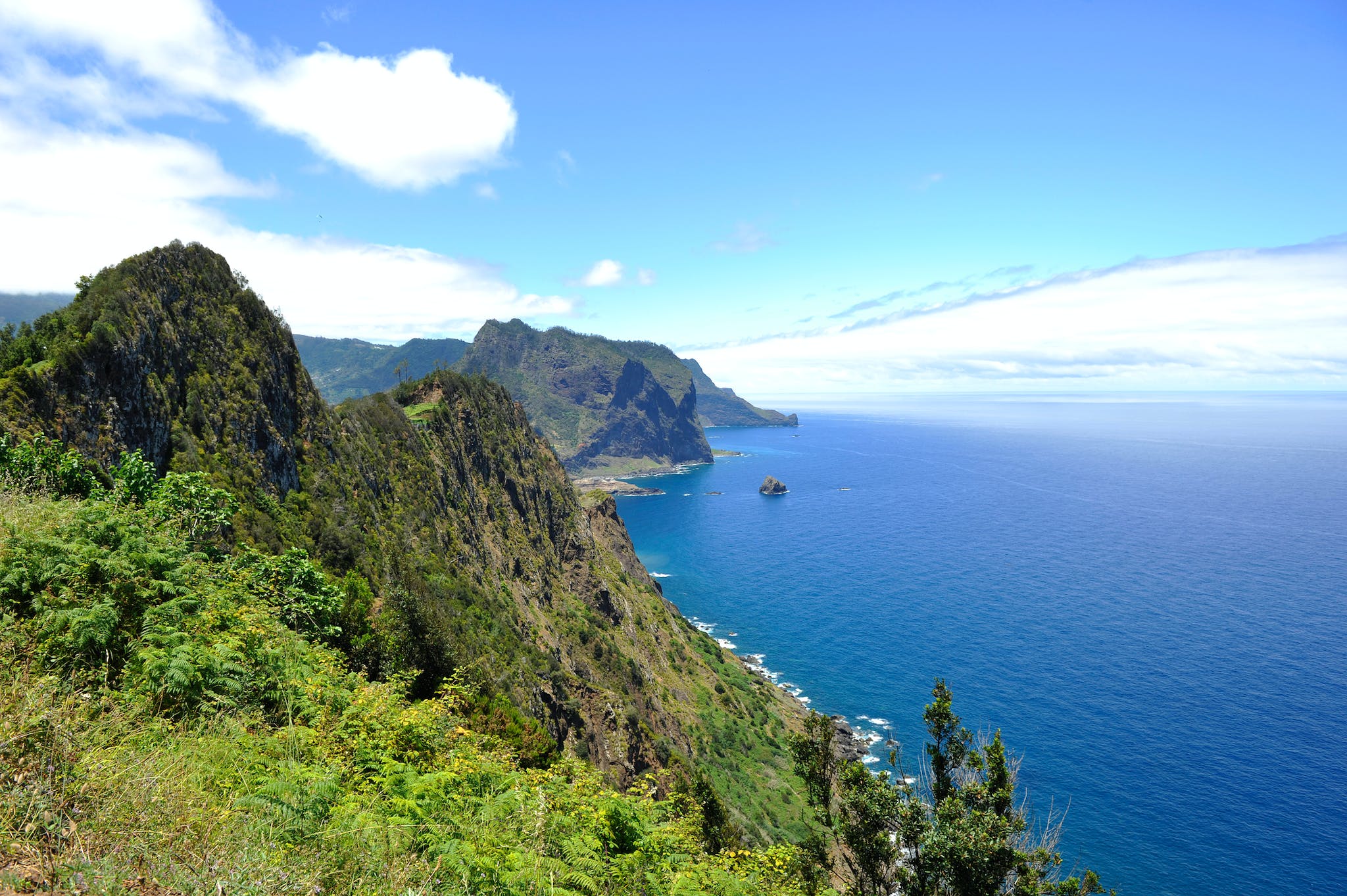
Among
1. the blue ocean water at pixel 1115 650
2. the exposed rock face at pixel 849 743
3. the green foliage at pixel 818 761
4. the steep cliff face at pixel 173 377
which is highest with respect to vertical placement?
the steep cliff face at pixel 173 377

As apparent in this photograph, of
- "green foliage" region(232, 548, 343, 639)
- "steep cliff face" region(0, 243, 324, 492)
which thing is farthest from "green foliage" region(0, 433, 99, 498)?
"green foliage" region(232, 548, 343, 639)

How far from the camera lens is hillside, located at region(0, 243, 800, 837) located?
2453 centimetres

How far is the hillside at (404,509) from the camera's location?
2453cm

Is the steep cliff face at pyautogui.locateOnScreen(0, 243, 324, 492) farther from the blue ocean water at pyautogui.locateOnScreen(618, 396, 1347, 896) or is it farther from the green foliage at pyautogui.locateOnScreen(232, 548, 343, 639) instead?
the blue ocean water at pyautogui.locateOnScreen(618, 396, 1347, 896)

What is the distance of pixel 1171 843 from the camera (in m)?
56.8

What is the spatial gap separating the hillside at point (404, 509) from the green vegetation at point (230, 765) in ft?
21.4

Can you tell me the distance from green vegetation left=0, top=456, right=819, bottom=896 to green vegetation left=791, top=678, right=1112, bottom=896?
16.6 feet

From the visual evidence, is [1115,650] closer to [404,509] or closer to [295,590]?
[404,509]

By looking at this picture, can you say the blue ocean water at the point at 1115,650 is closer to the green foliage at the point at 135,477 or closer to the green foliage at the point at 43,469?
the green foliage at the point at 135,477

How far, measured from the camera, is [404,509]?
49.3 m

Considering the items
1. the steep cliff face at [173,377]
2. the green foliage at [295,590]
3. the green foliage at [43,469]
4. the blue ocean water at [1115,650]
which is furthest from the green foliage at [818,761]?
the blue ocean water at [1115,650]

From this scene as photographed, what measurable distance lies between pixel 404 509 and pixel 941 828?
43.6 meters

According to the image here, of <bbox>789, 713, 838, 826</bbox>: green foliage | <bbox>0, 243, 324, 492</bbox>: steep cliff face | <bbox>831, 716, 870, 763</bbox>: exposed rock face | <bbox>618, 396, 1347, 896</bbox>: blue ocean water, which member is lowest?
<bbox>831, 716, 870, 763</bbox>: exposed rock face

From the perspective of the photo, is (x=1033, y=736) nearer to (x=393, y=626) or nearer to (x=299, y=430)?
(x=393, y=626)
